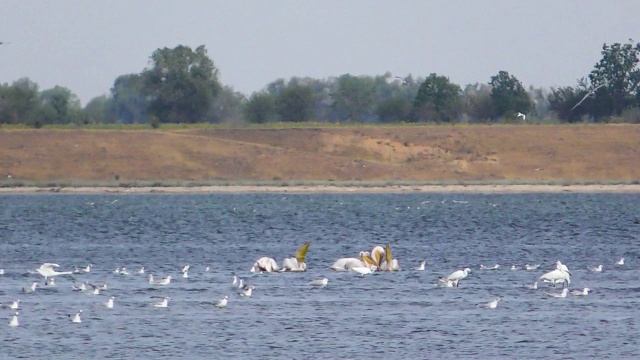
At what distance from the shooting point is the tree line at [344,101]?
10981 cm

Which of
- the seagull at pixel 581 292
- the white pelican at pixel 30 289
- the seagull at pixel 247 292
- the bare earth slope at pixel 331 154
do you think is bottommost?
the white pelican at pixel 30 289

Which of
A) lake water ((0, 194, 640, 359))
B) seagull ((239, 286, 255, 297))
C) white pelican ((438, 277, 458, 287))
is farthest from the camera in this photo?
white pelican ((438, 277, 458, 287))

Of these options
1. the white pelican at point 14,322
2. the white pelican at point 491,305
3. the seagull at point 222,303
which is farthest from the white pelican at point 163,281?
the white pelican at point 491,305

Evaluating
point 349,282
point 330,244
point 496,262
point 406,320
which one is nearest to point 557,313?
point 406,320

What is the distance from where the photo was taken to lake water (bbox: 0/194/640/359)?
2156 centimetres

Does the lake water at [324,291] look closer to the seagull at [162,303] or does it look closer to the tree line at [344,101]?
the seagull at [162,303]

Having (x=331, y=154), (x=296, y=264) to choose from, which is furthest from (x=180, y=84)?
(x=296, y=264)

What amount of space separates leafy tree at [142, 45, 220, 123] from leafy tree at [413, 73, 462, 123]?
63.7 ft

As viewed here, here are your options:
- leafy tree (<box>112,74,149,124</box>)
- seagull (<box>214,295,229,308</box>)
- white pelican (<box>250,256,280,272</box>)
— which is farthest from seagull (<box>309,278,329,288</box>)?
leafy tree (<box>112,74,149,124</box>)

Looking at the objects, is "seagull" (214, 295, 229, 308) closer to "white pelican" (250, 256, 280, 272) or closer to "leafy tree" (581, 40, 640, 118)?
"white pelican" (250, 256, 280, 272)

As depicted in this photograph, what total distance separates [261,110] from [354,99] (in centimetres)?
1413

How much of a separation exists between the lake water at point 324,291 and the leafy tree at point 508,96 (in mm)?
56205

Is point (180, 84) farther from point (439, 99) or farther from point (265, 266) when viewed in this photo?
point (265, 266)

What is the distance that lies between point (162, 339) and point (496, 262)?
46.9 feet
